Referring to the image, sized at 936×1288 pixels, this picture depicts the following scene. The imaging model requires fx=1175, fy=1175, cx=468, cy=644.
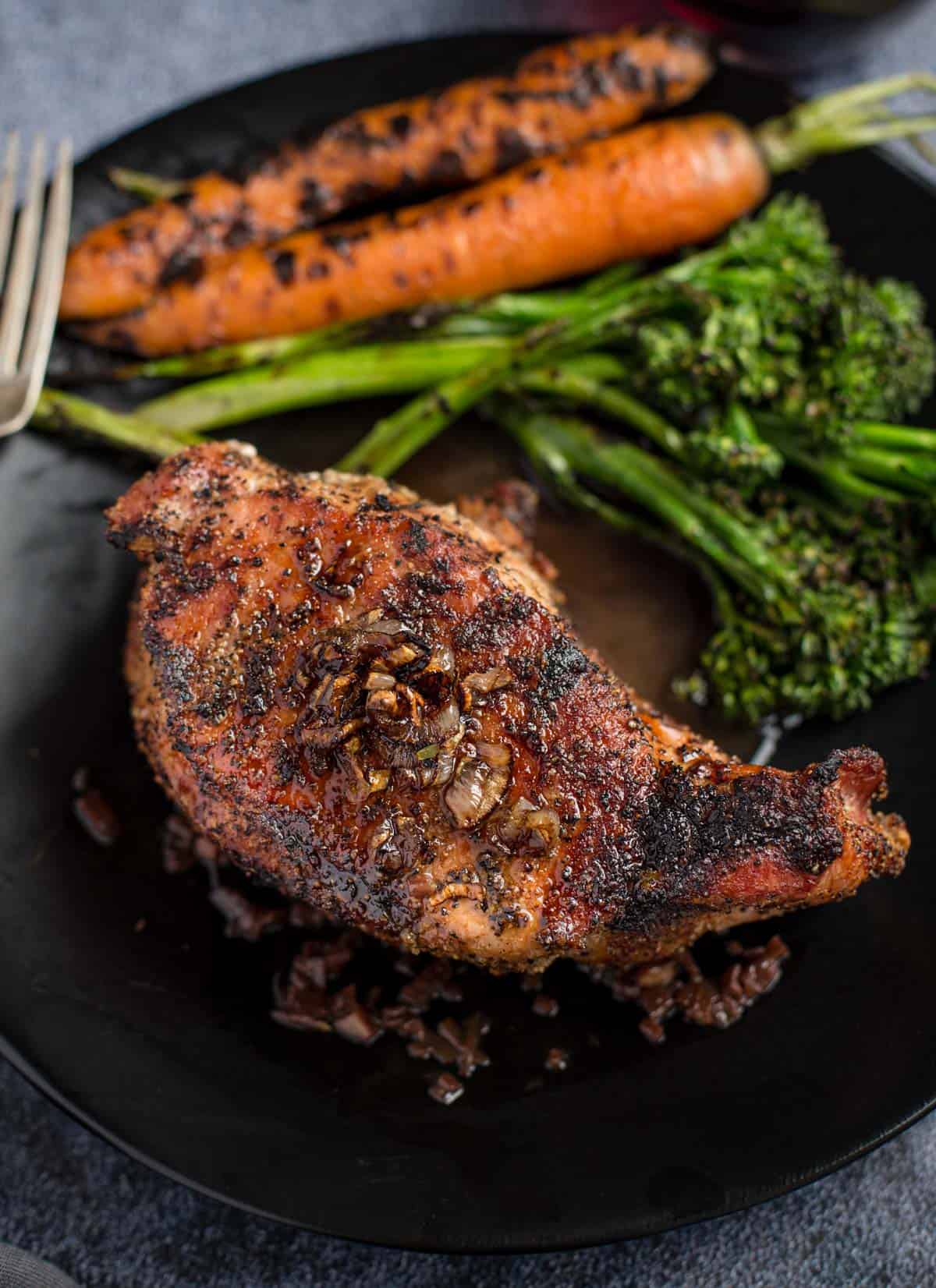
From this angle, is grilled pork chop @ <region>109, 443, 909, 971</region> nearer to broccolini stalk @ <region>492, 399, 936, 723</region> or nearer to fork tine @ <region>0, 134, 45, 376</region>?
broccolini stalk @ <region>492, 399, 936, 723</region>

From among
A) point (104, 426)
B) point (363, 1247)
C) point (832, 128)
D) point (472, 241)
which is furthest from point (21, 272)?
point (363, 1247)

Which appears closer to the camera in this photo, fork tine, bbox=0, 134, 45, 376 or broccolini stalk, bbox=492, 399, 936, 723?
broccolini stalk, bbox=492, 399, 936, 723

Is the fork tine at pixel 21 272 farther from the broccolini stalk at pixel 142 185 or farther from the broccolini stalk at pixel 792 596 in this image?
the broccolini stalk at pixel 792 596

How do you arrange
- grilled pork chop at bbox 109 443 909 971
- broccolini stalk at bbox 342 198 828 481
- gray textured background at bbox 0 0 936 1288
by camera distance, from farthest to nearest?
broccolini stalk at bbox 342 198 828 481 < gray textured background at bbox 0 0 936 1288 < grilled pork chop at bbox 109 443 909 971

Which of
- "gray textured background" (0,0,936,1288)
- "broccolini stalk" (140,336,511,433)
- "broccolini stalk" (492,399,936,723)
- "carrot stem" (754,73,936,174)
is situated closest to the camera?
"gray textured background" (0,0,936,1288)

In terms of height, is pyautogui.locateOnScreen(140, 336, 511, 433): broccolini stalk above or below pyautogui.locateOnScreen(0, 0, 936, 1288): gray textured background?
above

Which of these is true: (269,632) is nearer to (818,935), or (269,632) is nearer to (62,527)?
(62,527)

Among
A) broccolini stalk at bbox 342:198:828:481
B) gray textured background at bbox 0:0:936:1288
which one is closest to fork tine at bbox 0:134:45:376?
broccolini stalk at bbox 342:198:828:481

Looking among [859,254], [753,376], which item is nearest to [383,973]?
[753,376]
